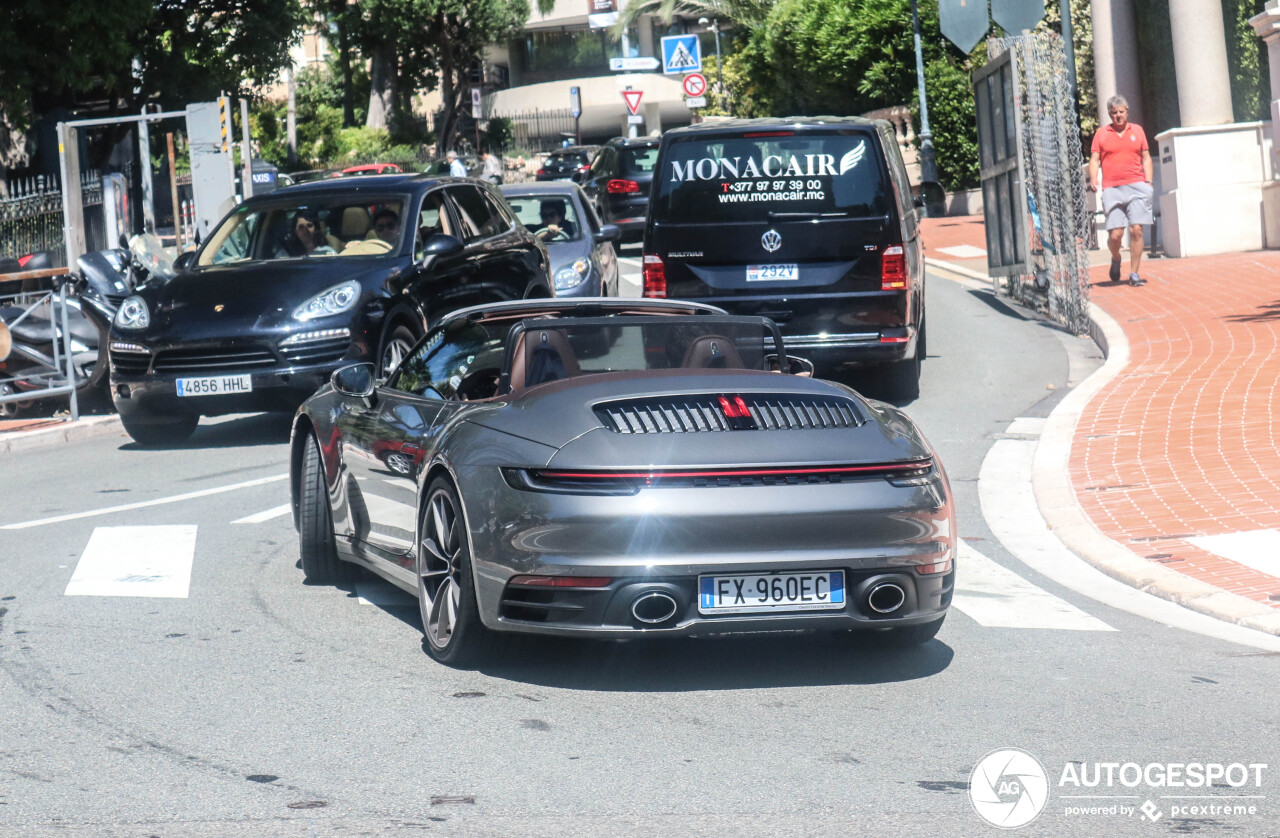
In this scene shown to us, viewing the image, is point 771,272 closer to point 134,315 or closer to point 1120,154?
point 134,315

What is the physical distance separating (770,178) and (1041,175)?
4.73m

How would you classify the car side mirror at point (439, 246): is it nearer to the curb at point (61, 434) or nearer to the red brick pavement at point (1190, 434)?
the curb at point (61, 434)

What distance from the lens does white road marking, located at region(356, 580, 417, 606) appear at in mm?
6953

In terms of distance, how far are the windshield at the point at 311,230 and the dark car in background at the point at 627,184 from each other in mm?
12879

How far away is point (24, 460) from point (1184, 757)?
31.6 feet

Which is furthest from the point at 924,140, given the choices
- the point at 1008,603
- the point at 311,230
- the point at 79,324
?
the point at 1008,603

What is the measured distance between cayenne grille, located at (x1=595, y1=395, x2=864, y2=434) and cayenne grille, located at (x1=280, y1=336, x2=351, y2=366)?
658cm

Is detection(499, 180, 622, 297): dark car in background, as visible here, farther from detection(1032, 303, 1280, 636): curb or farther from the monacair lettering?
detection(1032, 303, 1280, 636): curb

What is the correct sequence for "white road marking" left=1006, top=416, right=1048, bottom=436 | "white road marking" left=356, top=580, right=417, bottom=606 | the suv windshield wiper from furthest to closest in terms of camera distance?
the suv windshield wiper → "white road marking" left=1006, top=416, right=1048, bottom=436 → "white road marking" left=356, top=580, right=417, bottom=606

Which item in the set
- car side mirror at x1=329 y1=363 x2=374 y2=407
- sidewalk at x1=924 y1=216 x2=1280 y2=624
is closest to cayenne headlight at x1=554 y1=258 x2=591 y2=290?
sidewalk at x1=924 y1=216 x2=1280 y2=624

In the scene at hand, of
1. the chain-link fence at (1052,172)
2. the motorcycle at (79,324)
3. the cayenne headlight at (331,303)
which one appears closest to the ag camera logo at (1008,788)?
the cayenne headlight at (331,303)

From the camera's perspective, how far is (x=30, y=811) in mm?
4281

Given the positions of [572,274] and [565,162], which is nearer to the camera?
[572,274]

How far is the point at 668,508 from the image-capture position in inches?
200
